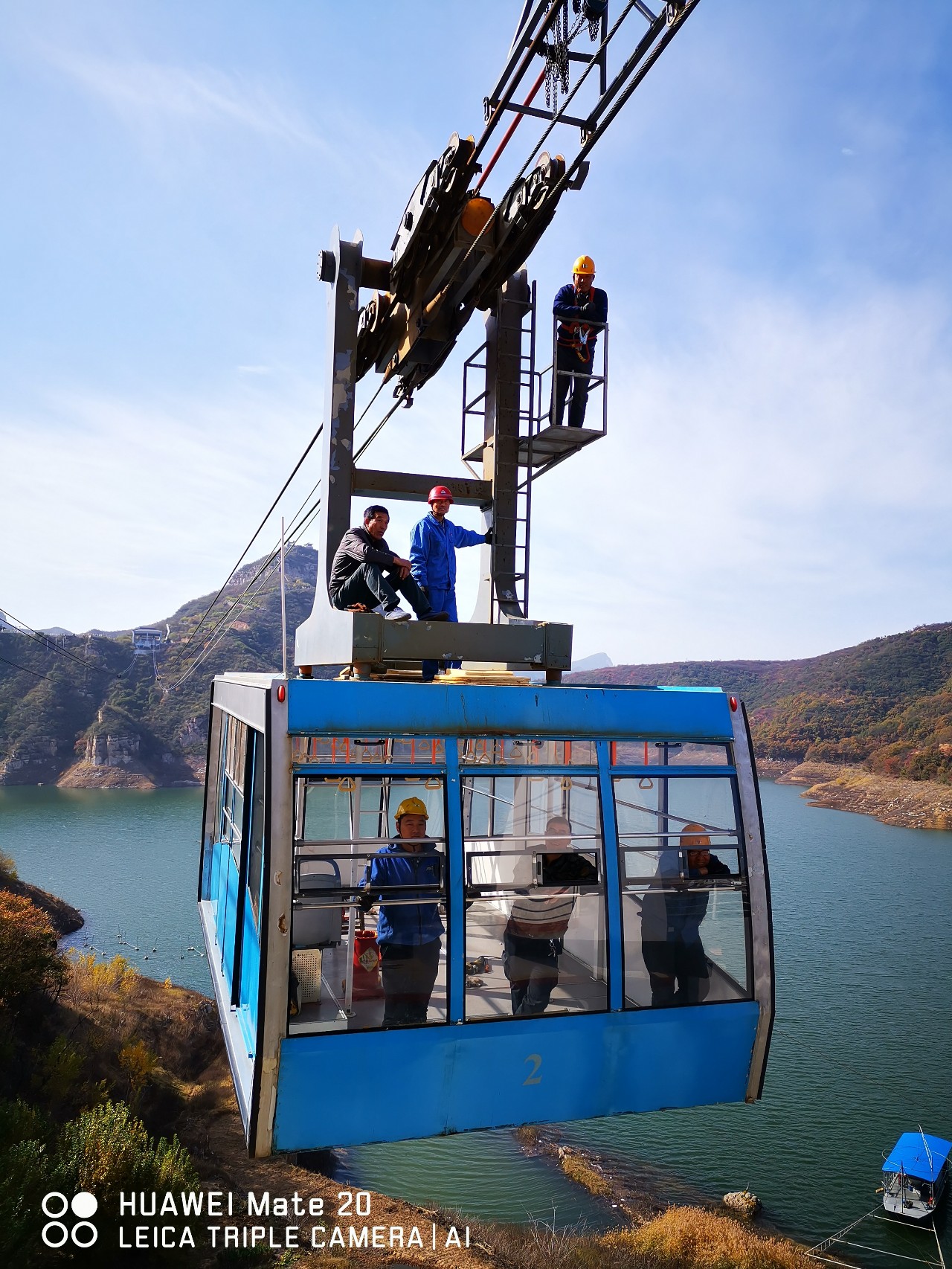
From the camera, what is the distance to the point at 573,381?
638 cm

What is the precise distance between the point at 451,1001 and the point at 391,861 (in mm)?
646

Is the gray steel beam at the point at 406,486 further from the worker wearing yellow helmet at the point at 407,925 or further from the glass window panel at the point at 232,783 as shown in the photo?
the worker wearing yellow helmet at the point at 407,925

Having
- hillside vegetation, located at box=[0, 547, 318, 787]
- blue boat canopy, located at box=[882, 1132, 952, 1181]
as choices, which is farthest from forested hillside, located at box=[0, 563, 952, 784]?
blue boat canopy, located at box=[882, 1132, 952, 1181]

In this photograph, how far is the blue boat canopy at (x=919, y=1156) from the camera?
51.0 feet

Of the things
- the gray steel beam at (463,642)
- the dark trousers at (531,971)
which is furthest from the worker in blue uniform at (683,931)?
the gray steel beam at (463,642)

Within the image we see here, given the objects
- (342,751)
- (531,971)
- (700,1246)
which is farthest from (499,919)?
(700,1246)

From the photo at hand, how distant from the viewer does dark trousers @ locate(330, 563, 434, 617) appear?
16.1 feet

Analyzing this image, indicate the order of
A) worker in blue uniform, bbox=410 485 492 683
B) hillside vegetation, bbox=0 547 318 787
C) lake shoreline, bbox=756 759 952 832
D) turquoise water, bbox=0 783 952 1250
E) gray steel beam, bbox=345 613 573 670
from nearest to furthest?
gray steel beam, bbox=345 613 573 670 < worker in blue uniform, bbox=410 485 492 683 < turquoise water, bbox=0 783 952 1250 < lake shoreline, bbox=756 759 952 832 < hillside vegetation, bbox=0 547 318 787

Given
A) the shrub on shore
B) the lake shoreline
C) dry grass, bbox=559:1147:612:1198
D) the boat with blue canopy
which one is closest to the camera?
the boat with blue canopy

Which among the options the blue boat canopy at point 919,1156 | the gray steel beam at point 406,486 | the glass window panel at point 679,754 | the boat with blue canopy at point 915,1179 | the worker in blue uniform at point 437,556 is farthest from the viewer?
the blue boat canopy at point 919,1156

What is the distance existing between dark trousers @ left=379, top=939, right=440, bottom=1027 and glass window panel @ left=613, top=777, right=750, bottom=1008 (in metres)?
0.92

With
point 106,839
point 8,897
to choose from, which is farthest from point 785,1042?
point 106,839

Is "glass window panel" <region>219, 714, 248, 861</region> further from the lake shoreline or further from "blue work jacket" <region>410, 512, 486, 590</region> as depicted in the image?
the lake shoreline

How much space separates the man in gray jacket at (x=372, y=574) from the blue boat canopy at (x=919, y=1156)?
16371mm
